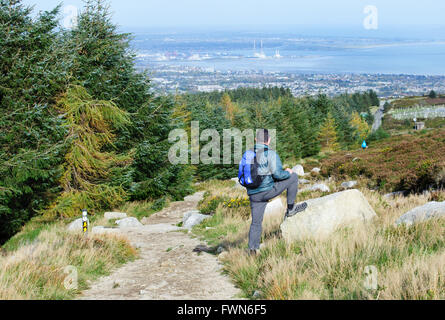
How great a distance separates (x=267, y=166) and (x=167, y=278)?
248cm

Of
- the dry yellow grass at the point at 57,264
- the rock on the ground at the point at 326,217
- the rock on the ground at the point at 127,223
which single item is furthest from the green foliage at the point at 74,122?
the rock on the ground at the point at 326,217

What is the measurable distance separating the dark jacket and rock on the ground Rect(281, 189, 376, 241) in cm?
108

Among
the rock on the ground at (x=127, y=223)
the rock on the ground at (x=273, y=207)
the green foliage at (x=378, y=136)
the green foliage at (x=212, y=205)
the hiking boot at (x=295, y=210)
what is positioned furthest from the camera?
the green foliage at (x=378, y=136)

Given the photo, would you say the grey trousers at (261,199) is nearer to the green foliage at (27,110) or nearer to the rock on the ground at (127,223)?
the rock on the ground at (127,223)

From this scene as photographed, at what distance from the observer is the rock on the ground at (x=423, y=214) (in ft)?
23.3

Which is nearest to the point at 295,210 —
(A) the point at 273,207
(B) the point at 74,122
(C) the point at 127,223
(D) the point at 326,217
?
(D) the point at 326,217

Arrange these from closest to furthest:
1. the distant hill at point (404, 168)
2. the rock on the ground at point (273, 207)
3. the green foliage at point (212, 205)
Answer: the rock on the ground at point (273, 207), the distant hill at point (404, 168), the green foliage at point (212, 205)

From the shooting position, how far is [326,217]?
24.2 feet

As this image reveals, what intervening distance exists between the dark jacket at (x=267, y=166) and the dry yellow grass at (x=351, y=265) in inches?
42.0

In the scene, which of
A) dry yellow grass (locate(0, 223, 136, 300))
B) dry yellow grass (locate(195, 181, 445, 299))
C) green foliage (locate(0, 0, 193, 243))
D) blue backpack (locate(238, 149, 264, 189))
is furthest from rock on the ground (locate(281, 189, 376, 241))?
green foliage (locate(0, 0, 193, 243))

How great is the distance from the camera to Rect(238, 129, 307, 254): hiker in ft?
21.3

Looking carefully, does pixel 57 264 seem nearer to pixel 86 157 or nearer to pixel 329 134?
pixel 86 157

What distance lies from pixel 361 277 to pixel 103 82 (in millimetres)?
15611

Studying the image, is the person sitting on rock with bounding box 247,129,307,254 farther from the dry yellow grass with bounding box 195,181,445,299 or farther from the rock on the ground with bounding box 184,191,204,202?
the rock on the ground with bounding box 184,191,204,202
